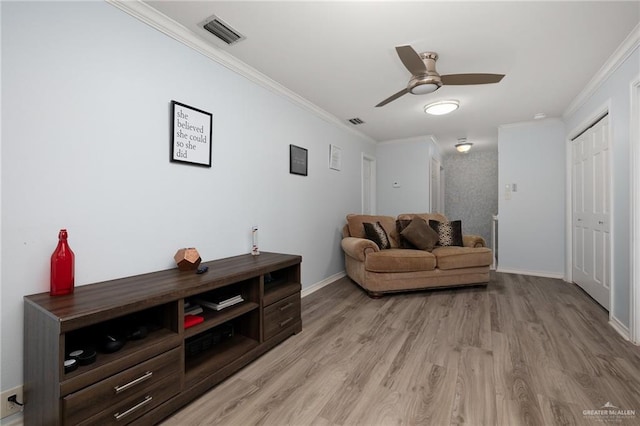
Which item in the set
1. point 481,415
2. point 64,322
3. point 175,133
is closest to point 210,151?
point 175,133

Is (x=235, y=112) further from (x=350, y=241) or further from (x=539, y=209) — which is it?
(x=539, y=209)

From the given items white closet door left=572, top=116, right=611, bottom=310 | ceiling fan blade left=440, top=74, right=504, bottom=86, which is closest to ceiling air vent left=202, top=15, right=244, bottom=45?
ceiling fan blade left=440, top=74, right=504, bottom=86

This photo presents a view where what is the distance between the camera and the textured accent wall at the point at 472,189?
248 inches

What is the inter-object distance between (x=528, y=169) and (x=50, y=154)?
208 inches

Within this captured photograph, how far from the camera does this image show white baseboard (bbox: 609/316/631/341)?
84.6 inches

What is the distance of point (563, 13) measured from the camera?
70.1 inches

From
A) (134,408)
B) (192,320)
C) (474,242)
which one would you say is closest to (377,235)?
(474,242)

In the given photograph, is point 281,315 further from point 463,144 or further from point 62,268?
point 463,144

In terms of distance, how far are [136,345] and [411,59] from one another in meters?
2.41

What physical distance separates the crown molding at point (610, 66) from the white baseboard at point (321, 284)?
11.6ft

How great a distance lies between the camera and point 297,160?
3.16 m

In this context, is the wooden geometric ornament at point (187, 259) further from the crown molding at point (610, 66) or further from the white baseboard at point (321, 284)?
the crown molding at point (610, 66)

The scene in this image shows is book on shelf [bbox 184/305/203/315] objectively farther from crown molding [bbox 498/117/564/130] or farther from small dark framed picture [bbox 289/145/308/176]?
crown molding [bbox 498/117/564/130]

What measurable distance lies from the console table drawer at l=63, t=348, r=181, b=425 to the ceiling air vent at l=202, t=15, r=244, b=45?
2028mm
